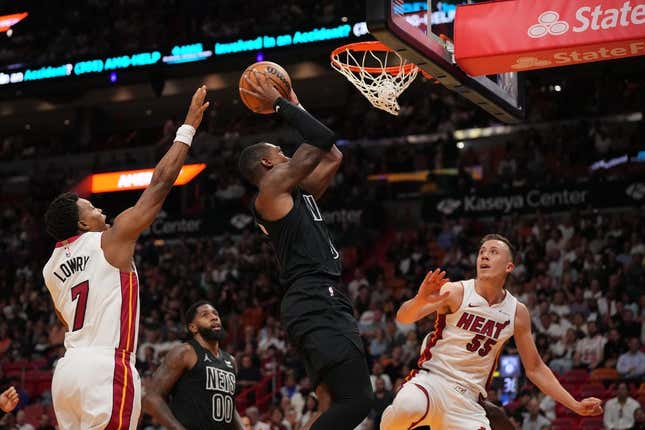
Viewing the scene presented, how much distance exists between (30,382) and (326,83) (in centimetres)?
1260

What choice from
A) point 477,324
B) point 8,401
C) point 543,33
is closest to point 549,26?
point 543,33

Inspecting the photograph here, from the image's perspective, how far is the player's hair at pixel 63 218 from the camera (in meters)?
5.68

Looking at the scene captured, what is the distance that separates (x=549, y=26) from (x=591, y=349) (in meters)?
7.49

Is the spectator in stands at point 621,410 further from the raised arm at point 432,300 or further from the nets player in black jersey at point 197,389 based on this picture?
the nets player in black jersey at point 197,389

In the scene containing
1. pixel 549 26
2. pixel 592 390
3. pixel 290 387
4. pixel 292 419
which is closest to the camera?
pixel 549 26

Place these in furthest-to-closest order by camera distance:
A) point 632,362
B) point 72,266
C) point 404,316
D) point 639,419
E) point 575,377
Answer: point 575,377, point 632,362, point 639,419, point 404,316, point 72,266

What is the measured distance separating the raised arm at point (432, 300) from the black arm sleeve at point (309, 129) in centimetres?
110

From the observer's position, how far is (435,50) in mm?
8008

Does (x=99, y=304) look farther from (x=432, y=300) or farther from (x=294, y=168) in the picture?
(x=432, y=300)

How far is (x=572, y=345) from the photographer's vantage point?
47.7ft

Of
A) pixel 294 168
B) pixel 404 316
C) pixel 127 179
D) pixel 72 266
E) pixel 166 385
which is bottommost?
pixel 166 385

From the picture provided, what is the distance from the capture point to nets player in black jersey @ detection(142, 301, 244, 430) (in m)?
7.53

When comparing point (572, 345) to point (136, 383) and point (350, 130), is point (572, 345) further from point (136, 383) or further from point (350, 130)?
point (350, 130)

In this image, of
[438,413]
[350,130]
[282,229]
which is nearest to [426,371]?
[438,413]
